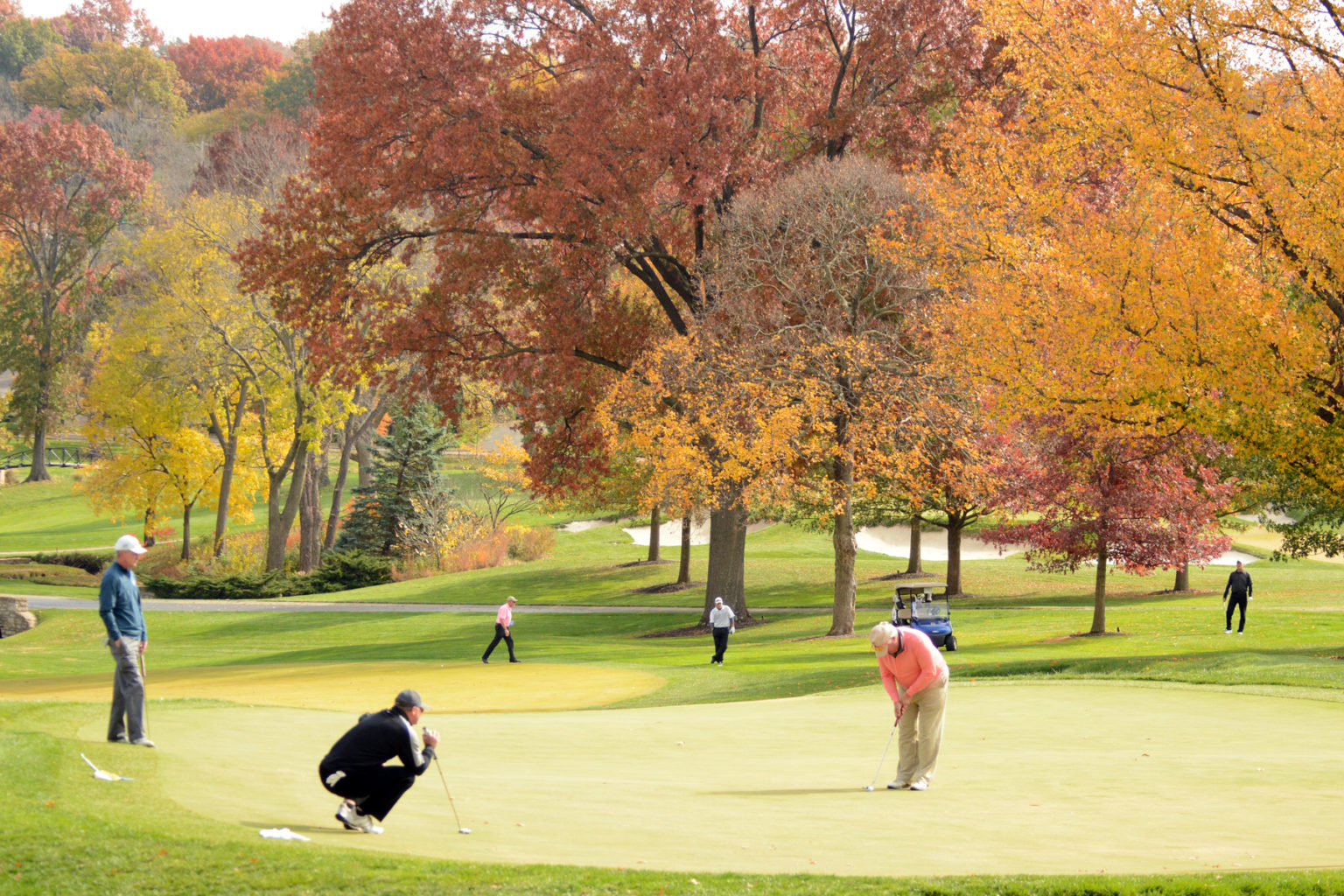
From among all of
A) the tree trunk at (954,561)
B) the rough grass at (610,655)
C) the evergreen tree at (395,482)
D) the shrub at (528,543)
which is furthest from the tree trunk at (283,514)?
the tree trunk at (954,561)

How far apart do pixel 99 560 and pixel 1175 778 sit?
5462 centimetres

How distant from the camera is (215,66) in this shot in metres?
123

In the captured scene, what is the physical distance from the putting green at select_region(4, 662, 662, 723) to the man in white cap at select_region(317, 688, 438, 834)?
10481 mm

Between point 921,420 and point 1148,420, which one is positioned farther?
point 921,420

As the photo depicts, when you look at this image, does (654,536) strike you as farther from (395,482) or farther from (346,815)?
(346,815)

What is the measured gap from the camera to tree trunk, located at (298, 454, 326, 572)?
54.4 meters

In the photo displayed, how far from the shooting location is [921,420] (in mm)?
28469

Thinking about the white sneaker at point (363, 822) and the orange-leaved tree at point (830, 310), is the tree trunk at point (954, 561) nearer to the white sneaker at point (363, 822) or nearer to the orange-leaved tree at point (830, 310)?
the orange-leaved tree at point (830, 310)

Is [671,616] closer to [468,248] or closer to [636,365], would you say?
[636,365]

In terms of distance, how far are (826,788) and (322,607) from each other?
33.8 meters

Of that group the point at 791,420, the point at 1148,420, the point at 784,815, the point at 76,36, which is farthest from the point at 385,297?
the point at 76,36

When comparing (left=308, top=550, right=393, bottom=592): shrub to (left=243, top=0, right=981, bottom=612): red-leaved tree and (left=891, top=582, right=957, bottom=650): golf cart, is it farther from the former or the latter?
(left=891, top=582, right=957, bottom=650): golf cart

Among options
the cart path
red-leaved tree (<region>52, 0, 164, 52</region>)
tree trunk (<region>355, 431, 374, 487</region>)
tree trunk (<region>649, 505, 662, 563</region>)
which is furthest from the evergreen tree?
red-leaved tree (<region>52, 0, 164, 52</region>)

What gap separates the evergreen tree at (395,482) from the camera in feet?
182
